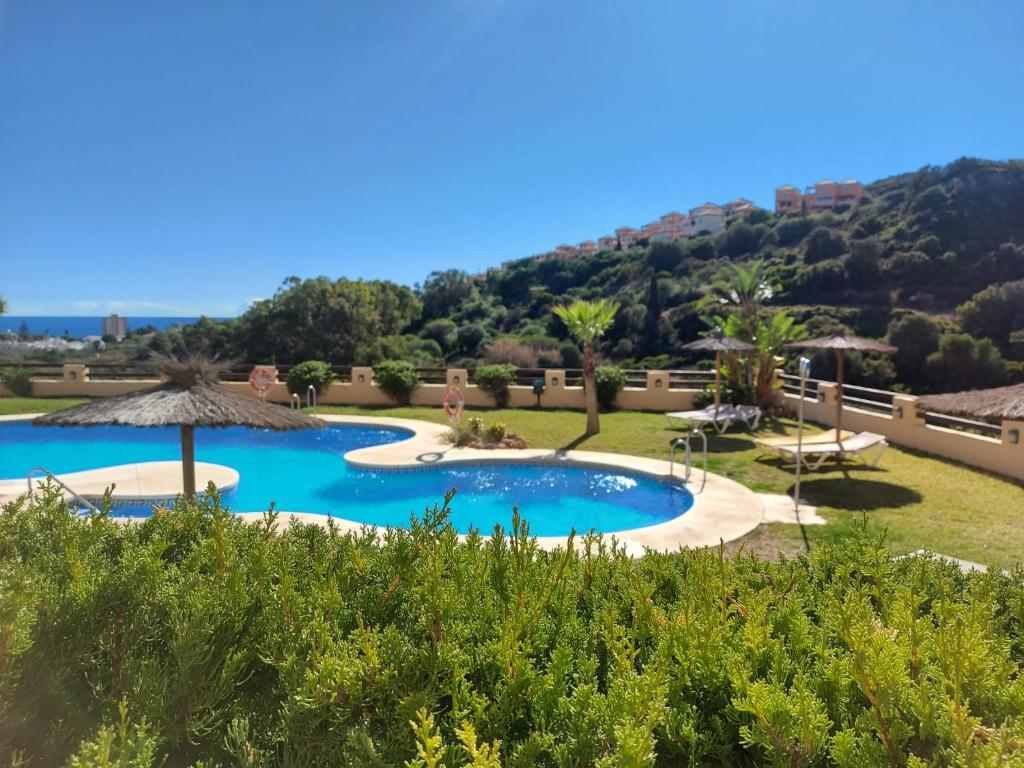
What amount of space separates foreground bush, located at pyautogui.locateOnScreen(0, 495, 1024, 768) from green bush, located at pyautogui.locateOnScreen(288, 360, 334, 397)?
58.6ft

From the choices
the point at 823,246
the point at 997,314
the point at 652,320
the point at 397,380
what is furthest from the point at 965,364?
the point at 397,380

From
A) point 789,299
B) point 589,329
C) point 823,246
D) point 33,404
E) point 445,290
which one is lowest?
point 33,404

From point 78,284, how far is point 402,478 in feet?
185

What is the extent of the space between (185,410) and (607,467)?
8083mm

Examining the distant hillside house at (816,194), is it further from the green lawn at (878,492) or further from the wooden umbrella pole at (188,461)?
the wooden umbrella pole at (188,461)

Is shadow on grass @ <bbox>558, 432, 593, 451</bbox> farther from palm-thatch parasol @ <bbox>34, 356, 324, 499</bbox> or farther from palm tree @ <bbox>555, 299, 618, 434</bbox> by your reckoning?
palm-thatch parasol @ <bbox>34, 356, 324, 499</bbox>

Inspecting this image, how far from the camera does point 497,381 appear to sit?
19.1 meters

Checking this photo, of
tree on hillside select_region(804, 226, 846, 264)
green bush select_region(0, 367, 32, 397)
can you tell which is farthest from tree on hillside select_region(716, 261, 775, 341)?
tree on hillside select_region(804, 226, 846, 264)

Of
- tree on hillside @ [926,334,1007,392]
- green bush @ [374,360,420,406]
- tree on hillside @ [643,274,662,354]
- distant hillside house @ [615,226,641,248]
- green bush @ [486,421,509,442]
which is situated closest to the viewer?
green bush @ [486,421,509,442]

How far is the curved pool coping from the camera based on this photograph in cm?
752

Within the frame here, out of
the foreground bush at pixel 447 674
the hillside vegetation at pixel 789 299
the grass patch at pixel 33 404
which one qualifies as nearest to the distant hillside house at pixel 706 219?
the hillside vegetation at pixel 789 299

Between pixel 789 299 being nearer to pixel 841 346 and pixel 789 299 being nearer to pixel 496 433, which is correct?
pixel 841 346

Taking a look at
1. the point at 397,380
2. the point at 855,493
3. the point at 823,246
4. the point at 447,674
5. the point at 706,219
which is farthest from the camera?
the point at 706,219

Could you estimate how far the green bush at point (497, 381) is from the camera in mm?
19062
